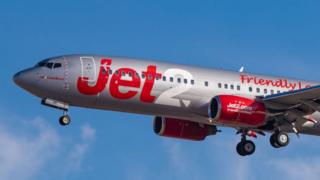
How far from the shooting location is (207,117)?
54.9 meters

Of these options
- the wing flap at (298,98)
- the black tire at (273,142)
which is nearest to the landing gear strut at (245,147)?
the black tire at (273,142)

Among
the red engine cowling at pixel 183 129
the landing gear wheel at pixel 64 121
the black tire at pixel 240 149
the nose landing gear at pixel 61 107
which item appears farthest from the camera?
the red engine cowling at pixel 183 129

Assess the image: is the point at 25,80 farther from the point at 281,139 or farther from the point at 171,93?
the point at 281,139

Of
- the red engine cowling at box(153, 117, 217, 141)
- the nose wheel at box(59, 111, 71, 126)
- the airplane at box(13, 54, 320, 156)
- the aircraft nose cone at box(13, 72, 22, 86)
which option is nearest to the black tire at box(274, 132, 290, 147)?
the airplane at box(13, 54, 320, 156)

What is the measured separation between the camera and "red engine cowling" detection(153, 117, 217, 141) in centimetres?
5956

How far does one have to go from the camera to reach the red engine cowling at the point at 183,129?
59.6 meters

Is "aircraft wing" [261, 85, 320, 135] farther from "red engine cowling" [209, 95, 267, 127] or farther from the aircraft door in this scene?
the aircraft door

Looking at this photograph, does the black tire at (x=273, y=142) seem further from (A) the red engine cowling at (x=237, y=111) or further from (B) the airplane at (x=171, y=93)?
(A) the red engine cowling at (x=237, y=111)

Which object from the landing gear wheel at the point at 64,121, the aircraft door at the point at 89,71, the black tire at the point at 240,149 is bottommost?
the black tire at the point at 240,149

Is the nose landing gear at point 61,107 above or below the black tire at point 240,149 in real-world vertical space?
above

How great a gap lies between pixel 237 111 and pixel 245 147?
17.0 ft

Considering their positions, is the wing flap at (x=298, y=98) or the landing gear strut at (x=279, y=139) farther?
the landing gear strut at (x=279, y=139)

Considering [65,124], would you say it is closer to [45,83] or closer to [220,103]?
[45,83]

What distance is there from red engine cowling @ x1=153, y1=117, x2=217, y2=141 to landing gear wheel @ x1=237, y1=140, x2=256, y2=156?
95.3 inches
